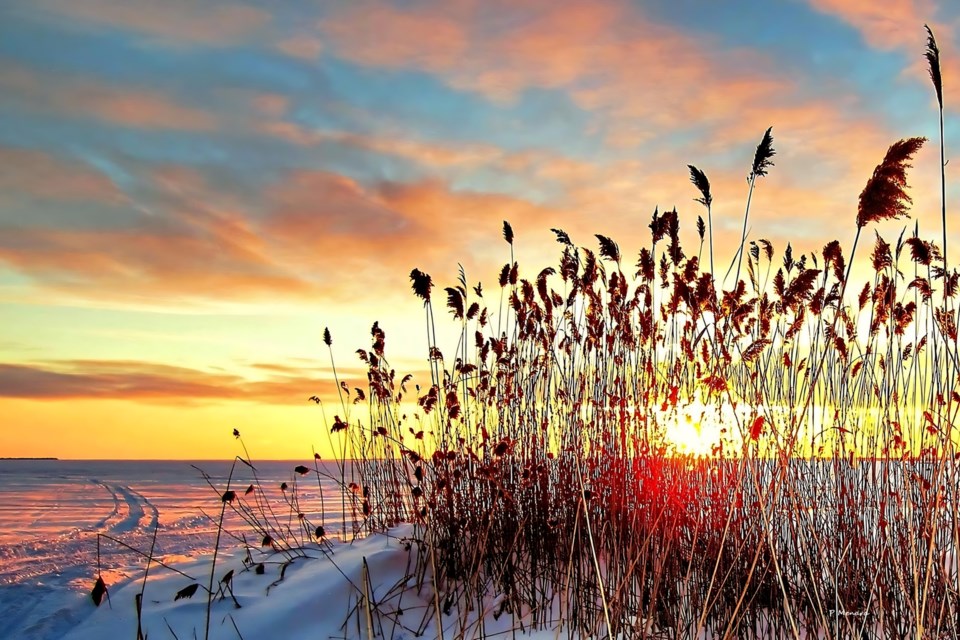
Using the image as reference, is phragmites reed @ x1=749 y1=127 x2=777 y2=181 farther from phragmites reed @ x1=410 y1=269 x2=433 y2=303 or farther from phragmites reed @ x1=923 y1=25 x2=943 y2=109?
phragmites reed @ x1=410 y1=269 x2=433 y2=303

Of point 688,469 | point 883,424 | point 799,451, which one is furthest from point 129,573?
point 883,424

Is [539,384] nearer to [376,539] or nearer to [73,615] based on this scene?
[376,539]

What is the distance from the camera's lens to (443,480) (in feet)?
15.4

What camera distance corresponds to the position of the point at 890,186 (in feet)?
8.62

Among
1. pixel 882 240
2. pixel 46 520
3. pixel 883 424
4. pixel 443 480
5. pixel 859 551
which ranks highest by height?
pixel 882 240

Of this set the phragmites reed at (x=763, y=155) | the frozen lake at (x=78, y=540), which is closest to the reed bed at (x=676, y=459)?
the phragmites reed at (x=763, y=155)

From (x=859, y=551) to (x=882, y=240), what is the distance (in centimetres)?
178

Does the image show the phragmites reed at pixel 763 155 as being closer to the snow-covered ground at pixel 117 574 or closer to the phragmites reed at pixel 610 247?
the phragmites reed at pixel 610 247

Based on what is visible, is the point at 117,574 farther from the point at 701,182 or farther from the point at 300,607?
the point at 701,182

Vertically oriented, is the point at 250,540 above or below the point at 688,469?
below

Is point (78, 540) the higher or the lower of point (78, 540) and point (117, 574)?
the lower

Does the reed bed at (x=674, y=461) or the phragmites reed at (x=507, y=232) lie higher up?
the phragmites reed at (x=507, y=232)

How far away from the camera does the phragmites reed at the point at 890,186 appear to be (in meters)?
2.63

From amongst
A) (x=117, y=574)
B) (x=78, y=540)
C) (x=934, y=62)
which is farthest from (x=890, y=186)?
(x=78, y=540)
